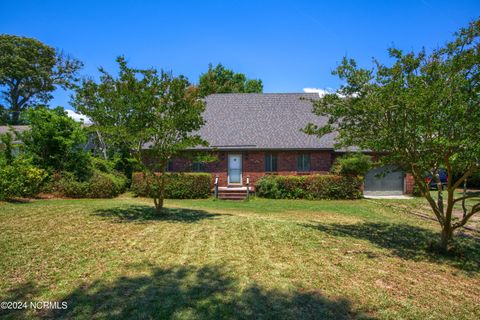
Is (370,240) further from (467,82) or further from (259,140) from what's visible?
(259,140)

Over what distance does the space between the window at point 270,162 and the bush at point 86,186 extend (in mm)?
9012

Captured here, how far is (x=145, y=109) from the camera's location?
33.0 ft

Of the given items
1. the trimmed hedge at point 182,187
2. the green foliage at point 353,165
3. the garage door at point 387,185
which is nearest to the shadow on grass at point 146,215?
the trimmed hedge at point 182,187

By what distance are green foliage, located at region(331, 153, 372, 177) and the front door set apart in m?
5.94

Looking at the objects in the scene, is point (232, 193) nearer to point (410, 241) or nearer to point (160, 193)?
point (160, 193)

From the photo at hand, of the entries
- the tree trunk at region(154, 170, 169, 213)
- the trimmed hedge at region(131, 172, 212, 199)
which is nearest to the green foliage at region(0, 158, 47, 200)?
the trimmed hedge at region(131, 172, 212, 199)

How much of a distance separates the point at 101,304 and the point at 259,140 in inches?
649

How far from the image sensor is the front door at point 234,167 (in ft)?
65.5

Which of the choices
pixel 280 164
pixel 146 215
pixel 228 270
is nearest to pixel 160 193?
pixel 146 215

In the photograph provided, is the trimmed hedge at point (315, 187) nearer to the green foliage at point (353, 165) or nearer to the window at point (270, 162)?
the green foliage at point (353, 165)

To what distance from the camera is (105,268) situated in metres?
5.41

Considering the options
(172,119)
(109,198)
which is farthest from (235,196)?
(172,119)

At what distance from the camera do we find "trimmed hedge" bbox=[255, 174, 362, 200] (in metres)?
17.5

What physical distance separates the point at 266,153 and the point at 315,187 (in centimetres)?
395
